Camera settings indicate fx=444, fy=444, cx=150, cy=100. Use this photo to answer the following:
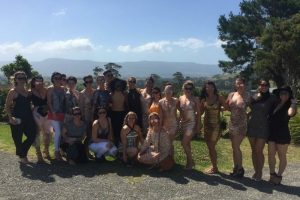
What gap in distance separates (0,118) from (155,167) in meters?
11.6

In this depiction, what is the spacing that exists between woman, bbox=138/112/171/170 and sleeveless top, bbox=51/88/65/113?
1880 mm

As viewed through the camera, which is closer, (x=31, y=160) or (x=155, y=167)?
(x=155, y=167)

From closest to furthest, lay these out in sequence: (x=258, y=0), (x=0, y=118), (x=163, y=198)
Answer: (x=163, y=198)
(x=0, y=118)
(x=258, y=0)

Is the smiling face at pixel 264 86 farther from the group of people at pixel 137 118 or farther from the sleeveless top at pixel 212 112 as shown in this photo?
the sleeveless top at pixel 212 112

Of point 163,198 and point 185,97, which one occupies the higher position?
point 185,97

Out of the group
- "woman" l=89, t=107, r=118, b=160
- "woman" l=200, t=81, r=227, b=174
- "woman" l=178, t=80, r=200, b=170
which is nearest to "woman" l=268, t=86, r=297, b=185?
"woman" l=200, t=81, r=227, b=174

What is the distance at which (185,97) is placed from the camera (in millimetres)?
8211

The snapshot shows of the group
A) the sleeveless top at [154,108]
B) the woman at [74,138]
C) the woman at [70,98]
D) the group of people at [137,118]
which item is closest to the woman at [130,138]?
the group of people at [137,118]

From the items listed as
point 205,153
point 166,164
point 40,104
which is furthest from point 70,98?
point 205,153

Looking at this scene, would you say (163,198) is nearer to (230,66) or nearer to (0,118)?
(0,118)

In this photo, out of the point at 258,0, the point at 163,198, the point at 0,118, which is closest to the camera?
the point at 163,198

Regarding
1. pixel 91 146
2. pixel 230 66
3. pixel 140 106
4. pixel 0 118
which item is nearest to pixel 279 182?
pixel 140 106

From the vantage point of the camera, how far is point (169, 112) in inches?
325

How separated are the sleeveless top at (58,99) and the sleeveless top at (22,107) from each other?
465 mm
